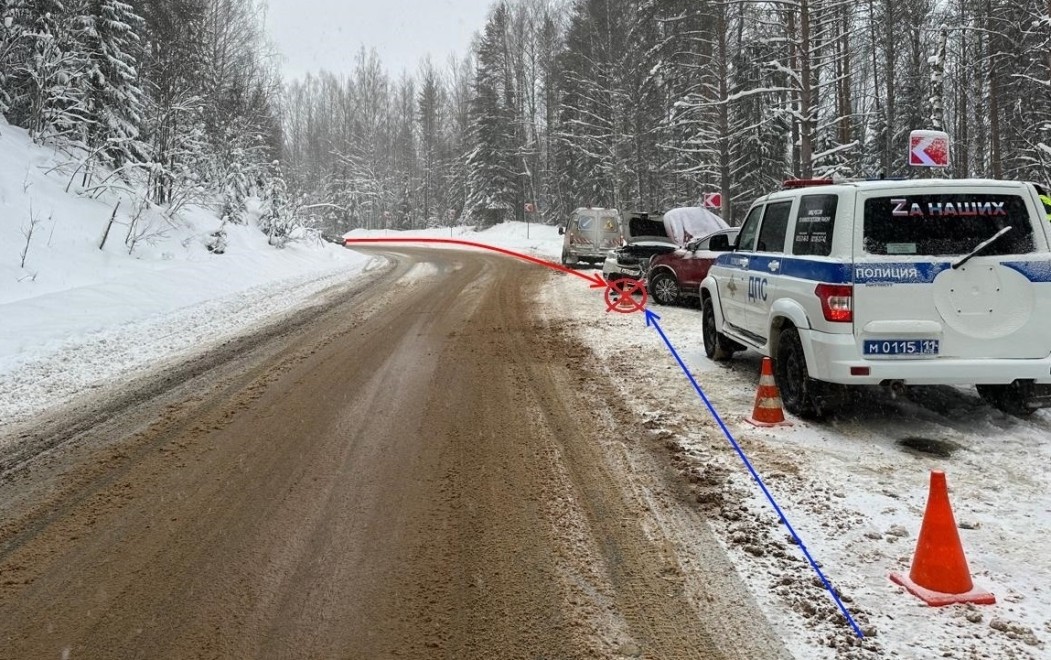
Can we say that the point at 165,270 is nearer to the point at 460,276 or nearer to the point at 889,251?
the point at 460,276

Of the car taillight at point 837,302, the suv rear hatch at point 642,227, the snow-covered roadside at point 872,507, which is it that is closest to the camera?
the snow-covered roadside at point 872,507

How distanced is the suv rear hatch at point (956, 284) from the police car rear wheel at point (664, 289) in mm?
8104

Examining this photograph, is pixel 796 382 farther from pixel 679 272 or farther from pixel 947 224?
pixel 679 272

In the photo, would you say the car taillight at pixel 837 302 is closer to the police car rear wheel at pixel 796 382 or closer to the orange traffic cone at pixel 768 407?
the police car rear wheel at pixel 796 382

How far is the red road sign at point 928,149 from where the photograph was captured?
11711 millimetres

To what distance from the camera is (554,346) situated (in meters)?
9.69

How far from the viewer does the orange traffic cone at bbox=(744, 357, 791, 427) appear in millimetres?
6027

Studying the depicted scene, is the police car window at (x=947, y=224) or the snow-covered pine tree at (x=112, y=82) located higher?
the snow-covered pine tree at (x=112, y=82)

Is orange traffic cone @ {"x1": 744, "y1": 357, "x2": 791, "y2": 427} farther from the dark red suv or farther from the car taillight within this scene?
the dark red suv

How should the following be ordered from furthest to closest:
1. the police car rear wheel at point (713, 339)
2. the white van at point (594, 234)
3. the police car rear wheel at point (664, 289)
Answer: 1. the white van at point (594, 234)
2. the police car rear wheel at point (664, 289)
3. the police car rear wheel at point (713, 339)

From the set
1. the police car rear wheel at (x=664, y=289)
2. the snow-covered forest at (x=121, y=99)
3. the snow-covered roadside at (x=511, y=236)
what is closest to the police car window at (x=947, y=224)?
the police car rear wheel at (x=664, y=289)

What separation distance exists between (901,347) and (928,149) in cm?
800

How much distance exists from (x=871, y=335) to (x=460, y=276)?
15524 mm

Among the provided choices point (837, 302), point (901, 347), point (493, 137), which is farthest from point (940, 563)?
point (493, 137)
